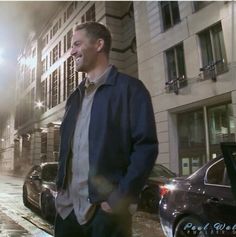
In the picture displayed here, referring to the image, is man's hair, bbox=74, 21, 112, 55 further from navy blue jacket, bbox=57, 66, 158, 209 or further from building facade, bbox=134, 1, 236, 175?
building facade, bbox=134, 1, 236, 175

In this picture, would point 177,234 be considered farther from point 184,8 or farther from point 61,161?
point 184,8

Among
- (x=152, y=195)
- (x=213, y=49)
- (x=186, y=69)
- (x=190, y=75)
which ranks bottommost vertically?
(x=152, y=195)

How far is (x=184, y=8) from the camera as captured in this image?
16109 mm

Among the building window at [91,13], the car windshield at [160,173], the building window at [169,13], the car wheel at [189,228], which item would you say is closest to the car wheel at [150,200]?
the car windshield at [160,173]

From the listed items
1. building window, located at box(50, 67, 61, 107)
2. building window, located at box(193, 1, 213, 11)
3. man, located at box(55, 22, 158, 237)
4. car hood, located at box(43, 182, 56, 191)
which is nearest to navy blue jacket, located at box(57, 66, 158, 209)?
man, located at box(55, 22, 158, 237)

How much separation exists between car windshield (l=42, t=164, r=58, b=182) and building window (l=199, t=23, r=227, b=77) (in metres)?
7.36

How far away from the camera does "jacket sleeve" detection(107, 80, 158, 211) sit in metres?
1.70

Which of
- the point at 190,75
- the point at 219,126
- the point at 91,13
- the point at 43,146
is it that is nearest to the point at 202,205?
the point at 219,126

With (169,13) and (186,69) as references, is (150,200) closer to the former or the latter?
(186,69)

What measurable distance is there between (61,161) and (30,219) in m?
6.67

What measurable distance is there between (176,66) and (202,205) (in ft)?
42.0

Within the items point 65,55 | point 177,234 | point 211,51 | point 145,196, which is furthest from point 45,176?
point 65,55

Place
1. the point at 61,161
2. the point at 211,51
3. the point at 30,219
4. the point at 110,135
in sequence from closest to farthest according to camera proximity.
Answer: the point at 110,135 → the point at 61,161 → the point at 30,219 → the point at 211,51

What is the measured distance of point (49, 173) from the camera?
31.2 ft
